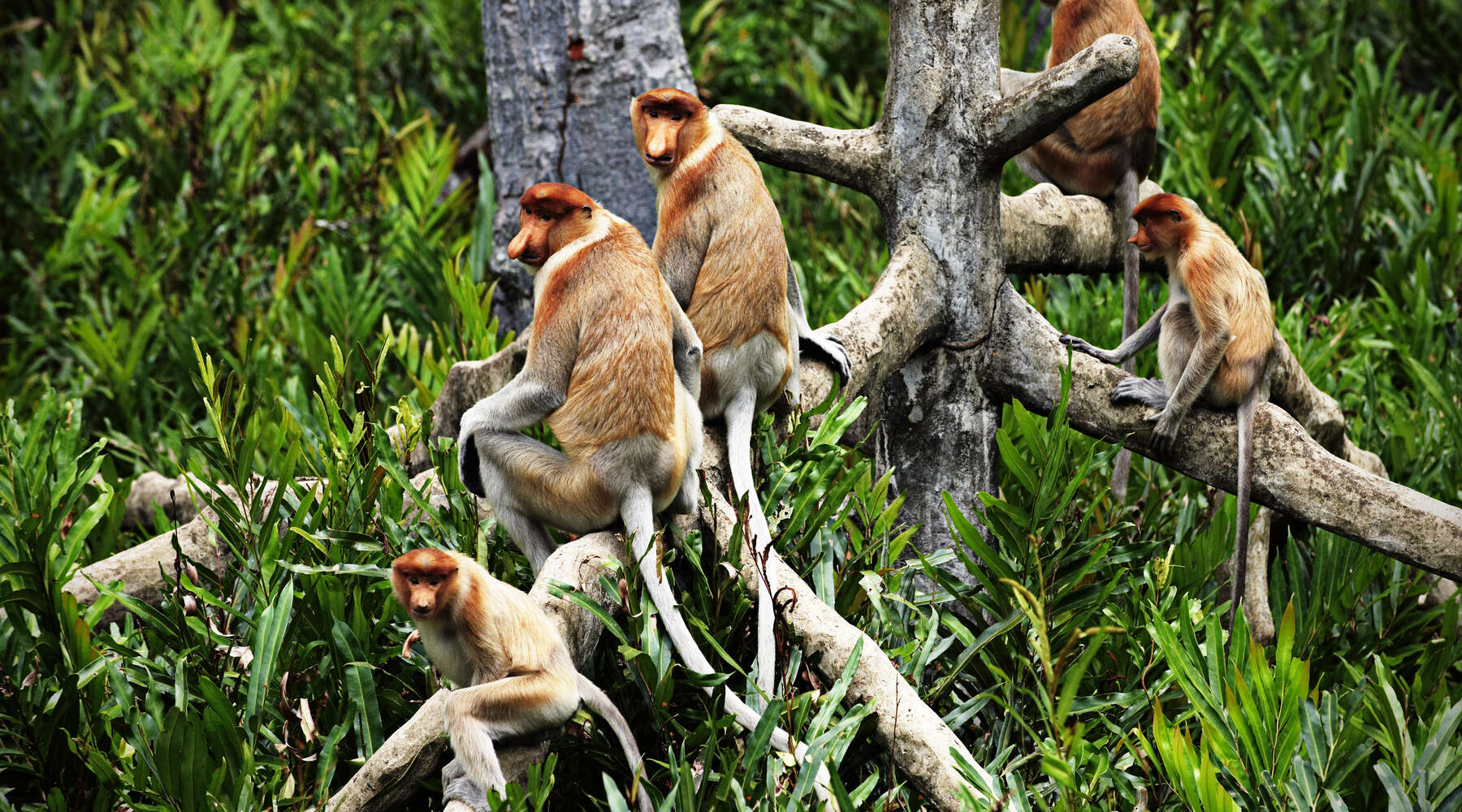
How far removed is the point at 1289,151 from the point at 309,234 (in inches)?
169

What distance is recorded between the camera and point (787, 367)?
2545 mm

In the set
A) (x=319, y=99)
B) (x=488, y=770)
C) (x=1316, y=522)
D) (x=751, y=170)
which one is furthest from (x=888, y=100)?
(x=319, y=99)

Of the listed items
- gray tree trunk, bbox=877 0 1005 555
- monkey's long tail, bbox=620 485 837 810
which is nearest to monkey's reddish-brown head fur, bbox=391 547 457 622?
monkey's long tail, bbox=620 485 837 810

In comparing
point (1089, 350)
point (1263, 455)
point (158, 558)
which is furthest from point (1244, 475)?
point (158, 558)

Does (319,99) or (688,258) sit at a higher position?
(688,258)

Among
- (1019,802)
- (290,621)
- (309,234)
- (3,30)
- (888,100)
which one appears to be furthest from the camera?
(3,30)

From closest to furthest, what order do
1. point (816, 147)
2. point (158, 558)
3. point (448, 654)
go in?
point (448, 654) < point (816, 147) < point (158, 558)

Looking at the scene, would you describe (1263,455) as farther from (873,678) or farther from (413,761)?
(413,761)

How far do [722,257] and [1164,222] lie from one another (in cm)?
101

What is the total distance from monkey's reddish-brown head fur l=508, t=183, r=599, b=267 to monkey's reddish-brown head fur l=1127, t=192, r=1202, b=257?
4.21ft

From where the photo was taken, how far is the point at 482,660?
1.75 metres

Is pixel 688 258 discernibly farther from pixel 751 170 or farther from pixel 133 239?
pixel 133 239

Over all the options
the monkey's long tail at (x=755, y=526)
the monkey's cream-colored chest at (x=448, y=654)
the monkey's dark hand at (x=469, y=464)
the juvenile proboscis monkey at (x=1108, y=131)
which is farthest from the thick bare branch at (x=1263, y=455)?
the monkey's cream-colored chest at (x=448, y=654)

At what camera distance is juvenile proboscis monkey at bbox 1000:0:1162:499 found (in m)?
3.34
